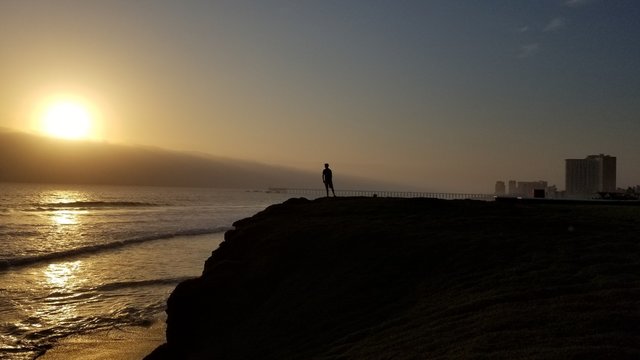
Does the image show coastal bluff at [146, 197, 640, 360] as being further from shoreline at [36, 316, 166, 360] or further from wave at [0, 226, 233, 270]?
wave at [0, 226, 233, 270]

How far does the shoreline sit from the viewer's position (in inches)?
509

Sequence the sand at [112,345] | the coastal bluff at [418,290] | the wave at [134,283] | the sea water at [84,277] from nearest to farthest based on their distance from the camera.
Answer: the coastal bluff at [418,290] → the sand at [112,345] → the sea water at [84,277] → the wave at [134,283]

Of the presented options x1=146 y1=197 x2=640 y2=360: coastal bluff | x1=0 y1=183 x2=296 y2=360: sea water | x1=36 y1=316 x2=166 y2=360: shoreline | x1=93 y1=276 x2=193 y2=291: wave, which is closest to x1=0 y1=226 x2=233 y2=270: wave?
x1=0 y1=183 x2=296 y2=360: sea water

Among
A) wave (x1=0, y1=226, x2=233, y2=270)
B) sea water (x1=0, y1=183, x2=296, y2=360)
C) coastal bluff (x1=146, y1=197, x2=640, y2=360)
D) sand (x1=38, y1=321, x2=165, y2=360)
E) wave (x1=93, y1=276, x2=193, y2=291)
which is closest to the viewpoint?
coastal bluff (x1=146, y1=197, x2=640, y2=360)

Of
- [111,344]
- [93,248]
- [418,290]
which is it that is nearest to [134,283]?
[111,344]

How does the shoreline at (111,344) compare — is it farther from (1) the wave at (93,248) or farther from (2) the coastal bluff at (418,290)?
(1) the wave at (93,248)

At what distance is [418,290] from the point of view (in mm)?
8523

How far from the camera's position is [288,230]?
1328cm

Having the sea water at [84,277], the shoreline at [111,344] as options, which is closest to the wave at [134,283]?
the sea water at [84,277]

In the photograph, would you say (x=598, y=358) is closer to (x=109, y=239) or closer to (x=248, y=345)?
(x=248, y=345)

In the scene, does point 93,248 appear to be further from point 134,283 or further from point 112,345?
point 112,345

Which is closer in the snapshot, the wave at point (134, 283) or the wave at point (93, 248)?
the wave at point (134, 283)

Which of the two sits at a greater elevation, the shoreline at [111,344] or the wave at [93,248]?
the wave at [93,248]

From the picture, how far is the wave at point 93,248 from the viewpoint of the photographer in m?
28.6
